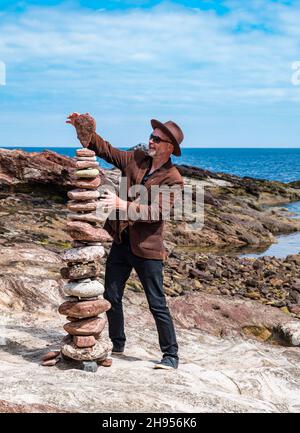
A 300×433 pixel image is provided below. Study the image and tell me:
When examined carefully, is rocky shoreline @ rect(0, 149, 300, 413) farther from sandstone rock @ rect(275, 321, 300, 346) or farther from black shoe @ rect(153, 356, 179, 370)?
black shoe @ rect(153, 356, 179, 370)

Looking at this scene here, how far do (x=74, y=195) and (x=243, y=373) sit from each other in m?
3.49

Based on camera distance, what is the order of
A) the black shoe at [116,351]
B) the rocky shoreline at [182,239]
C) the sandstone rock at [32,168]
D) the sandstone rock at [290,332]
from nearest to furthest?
the black shoe at [116,351], the sandstone rock at [290,332], the rocky shoreline at [182,239], the sandstone rock at [32,168]

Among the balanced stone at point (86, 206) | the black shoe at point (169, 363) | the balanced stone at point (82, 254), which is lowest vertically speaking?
the black shoe at point (169, 363)

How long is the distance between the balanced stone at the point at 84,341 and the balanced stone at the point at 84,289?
52 centimetres

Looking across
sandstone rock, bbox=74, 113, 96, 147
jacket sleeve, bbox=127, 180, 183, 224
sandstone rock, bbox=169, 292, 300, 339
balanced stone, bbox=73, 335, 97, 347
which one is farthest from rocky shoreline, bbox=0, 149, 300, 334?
balanced stone, bbox=73, 335, 97, 347

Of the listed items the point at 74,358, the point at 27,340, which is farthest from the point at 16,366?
the point at 27,340

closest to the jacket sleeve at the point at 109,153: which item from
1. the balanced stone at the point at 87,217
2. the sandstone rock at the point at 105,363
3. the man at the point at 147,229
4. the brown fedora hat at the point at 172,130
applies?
the man at the point at 147,229

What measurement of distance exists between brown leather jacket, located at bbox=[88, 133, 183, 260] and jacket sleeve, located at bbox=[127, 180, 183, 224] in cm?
1

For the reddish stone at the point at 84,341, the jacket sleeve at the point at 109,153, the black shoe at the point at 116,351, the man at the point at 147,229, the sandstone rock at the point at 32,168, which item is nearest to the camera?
the reddish stone at the point at 84,341

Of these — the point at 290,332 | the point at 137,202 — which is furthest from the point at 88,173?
the point at 290,332

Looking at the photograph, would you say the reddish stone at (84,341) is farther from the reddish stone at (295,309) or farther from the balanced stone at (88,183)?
the reddish stone at (295,309)

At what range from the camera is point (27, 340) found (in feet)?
30.4

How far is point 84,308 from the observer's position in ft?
26.0

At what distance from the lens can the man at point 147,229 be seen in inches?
315
